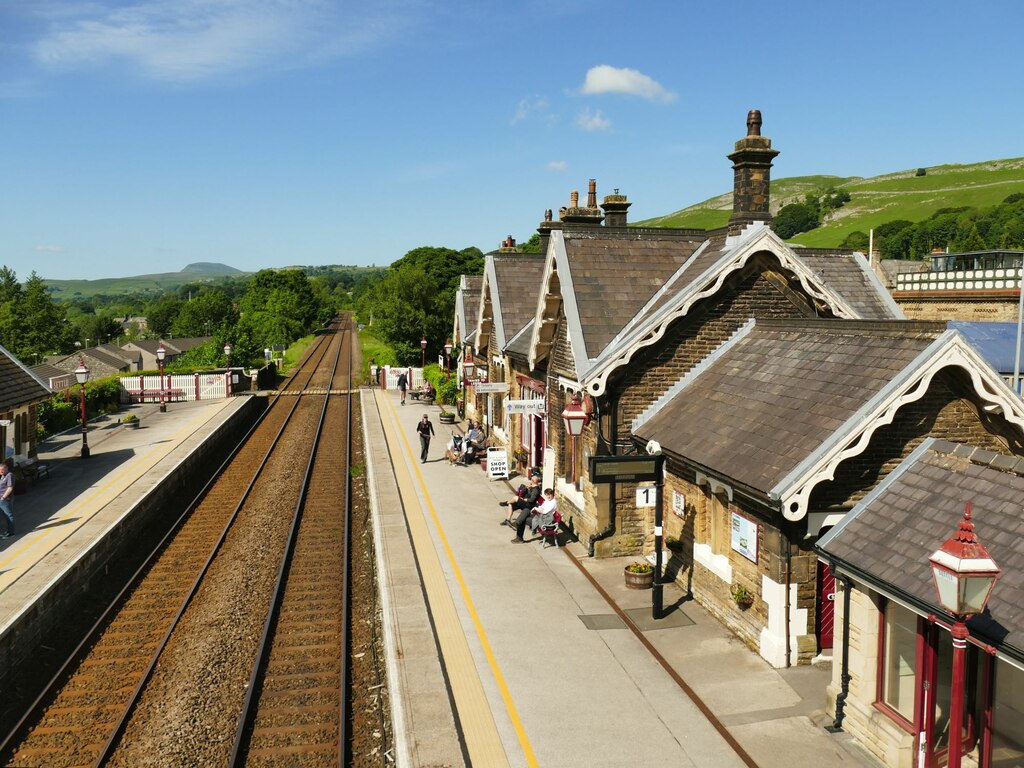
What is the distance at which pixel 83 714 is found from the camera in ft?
32.4

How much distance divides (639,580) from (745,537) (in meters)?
2.83

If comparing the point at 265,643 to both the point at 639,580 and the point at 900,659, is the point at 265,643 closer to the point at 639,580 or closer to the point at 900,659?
the point at 639,580

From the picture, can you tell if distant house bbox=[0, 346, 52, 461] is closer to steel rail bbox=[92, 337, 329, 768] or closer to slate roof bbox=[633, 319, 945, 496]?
steel rail bbox=[92, 337, 329, 768]

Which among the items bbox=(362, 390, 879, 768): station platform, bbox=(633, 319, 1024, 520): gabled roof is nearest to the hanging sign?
bbox=(362, 390, 879, 768): station platform

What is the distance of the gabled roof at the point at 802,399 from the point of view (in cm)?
944

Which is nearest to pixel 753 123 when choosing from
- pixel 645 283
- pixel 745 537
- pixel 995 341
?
pixel 645 283

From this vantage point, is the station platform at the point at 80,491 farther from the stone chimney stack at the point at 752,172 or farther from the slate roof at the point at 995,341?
the slate roof at the point at 995,341

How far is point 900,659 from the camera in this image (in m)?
8.26

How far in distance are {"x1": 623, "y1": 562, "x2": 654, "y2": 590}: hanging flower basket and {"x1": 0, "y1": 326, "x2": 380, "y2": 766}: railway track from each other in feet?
15.8

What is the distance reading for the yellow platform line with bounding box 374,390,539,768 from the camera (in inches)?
332

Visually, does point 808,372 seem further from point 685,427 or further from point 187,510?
point 187,510

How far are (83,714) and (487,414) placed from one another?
19.1 m

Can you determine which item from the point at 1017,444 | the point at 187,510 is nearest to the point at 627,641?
the point at 1017,444

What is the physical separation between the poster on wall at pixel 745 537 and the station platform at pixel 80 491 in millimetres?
10665
